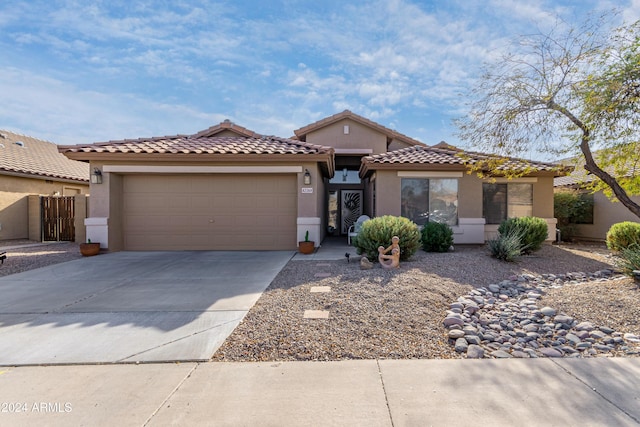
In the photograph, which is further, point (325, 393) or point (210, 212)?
point (210, 212)

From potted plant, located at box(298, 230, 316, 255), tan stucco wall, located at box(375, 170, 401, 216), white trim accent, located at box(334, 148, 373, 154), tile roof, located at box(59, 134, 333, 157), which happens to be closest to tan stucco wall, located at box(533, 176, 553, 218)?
tan stucco wall, located at box(375, 170, 401, 216)

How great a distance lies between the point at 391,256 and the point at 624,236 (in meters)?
7.54

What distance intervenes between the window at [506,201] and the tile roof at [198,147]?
6.15 meters

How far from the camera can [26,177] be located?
13367mm

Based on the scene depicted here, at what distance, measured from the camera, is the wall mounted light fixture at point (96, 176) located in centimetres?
934

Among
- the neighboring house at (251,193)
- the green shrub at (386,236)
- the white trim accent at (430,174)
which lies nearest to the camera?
the green shrub at (386,236)

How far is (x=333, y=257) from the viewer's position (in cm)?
845

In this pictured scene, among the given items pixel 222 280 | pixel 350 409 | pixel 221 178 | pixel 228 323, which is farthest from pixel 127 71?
pixel 350 409

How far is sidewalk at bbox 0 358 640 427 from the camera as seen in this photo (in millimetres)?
2346

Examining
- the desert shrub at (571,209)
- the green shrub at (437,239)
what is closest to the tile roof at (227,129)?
the green shrub at (437,239)

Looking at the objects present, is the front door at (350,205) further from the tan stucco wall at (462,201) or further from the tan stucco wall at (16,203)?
the tan stucco wall at (16,203)

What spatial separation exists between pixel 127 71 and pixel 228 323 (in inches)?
414

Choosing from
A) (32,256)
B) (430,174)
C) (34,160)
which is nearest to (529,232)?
(430,174)

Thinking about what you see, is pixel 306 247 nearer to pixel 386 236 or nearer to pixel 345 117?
pixel 386 236
